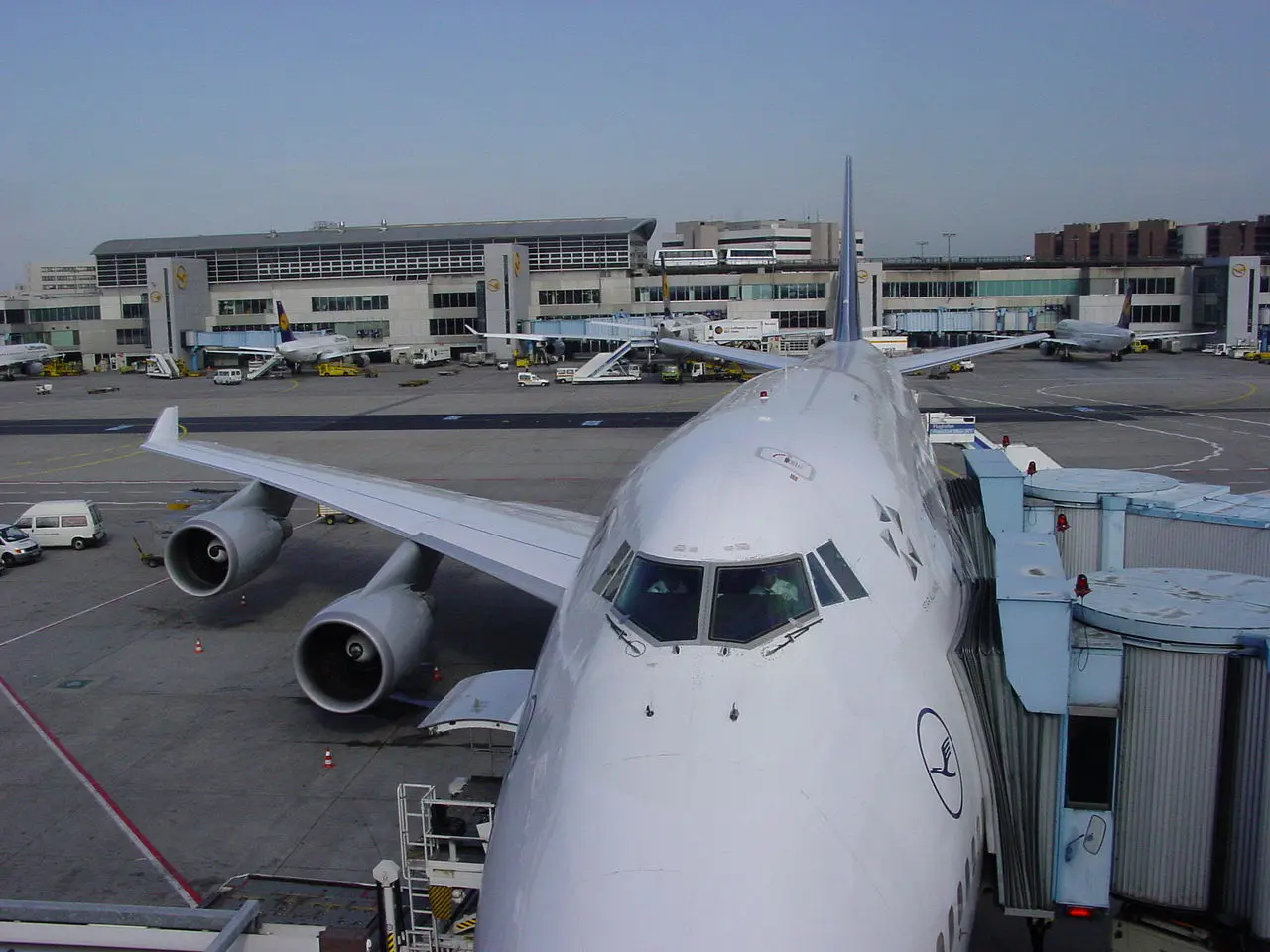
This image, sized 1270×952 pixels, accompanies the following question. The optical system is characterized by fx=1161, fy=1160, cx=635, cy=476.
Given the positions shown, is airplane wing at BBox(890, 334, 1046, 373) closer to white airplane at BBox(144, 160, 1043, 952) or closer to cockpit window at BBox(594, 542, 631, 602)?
white airplane at BBox(144, 160, 1043, 952)

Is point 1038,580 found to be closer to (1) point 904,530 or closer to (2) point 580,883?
(1) point 904,530

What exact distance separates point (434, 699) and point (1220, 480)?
27.5 m

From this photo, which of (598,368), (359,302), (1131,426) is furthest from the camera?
(359,302)

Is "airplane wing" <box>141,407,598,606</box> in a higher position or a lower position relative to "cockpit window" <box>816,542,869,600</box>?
lower

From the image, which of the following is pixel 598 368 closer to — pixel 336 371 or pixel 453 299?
pixel 336 371

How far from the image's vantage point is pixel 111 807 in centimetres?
1456

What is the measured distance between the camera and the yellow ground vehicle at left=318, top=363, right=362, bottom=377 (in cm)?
9234

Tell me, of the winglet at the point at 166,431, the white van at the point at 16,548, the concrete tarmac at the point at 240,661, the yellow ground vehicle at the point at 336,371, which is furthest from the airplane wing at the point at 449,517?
the yellow ground vehicle at the point at 336,371

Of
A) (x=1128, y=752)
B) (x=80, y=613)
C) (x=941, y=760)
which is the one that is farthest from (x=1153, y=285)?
(x=941, y=760)

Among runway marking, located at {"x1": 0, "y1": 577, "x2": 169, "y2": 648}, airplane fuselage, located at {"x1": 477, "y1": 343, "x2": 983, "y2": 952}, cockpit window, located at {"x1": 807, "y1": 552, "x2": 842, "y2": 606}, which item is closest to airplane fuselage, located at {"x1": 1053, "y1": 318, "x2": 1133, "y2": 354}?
runway marking, located at {"x1": 0, "y1": 577, "x2": 169, "y2": 648}

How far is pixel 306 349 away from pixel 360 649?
3157 inches

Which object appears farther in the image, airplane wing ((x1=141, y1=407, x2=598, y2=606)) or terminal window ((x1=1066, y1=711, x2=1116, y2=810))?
airplane wing ((x1=141, y1=407, x2=598, y2=606))

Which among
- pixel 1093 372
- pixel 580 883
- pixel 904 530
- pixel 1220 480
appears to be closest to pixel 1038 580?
pixel 904 530

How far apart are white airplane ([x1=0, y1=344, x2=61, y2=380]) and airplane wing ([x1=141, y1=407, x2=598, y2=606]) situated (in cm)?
8587
